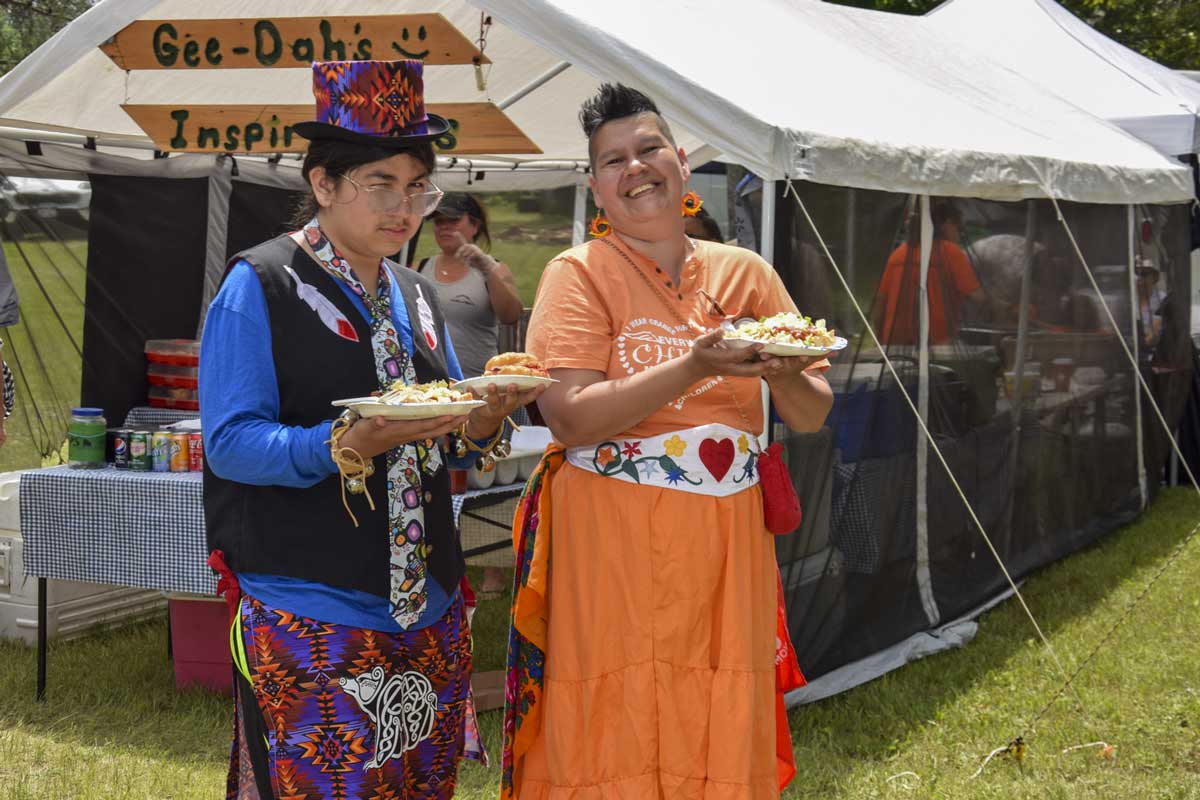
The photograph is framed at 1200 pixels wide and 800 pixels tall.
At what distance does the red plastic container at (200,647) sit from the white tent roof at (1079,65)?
5941mm

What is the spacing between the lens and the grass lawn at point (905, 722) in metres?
4.14

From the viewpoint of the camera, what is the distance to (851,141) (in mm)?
4242

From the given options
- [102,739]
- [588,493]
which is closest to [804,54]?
[588,493]

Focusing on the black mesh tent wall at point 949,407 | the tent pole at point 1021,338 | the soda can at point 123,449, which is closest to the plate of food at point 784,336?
the black mesh tent wall at point 949,407

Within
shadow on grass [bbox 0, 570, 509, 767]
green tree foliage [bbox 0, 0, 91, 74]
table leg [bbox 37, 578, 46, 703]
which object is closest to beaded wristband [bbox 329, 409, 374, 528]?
shadow on grass [bbox 0, 570, 509, 767]

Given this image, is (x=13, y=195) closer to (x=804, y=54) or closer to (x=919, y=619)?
(x=804, y=54)

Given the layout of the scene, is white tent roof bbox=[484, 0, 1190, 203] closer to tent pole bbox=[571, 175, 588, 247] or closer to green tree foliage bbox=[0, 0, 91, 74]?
tent pole bbox=[571, 175, 588, 247]

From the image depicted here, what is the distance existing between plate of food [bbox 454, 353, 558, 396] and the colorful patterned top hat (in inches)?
17.0

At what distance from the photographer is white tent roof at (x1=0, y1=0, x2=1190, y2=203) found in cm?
393

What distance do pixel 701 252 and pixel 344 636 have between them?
1.08 m

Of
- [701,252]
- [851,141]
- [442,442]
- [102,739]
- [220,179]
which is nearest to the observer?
[442,442]

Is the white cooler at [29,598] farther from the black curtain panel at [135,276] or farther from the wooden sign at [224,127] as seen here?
the wooden sign at [224,127]

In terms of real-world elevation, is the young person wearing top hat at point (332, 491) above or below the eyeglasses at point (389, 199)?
below

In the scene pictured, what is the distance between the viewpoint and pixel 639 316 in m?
2.56
